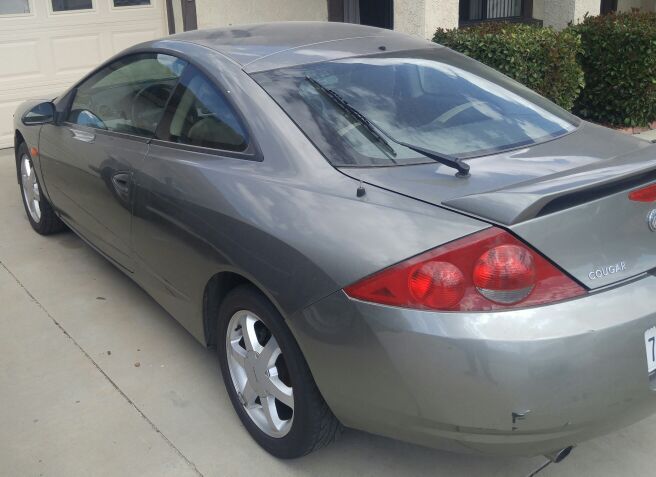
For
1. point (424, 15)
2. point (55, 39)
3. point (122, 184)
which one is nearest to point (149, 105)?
point (122, 184)

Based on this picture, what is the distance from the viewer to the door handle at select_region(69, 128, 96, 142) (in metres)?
4.12

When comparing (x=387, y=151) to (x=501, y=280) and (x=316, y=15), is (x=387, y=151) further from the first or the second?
(x=316, y=15)

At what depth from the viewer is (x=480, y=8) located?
11633mm

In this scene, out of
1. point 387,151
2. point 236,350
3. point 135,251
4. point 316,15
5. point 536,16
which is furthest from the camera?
point 536,16

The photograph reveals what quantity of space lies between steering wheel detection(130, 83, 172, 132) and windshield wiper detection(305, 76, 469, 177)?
873 mm

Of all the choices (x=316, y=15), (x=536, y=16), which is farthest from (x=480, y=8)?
(x=316, y=15)

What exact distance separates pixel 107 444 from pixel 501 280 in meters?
1.79

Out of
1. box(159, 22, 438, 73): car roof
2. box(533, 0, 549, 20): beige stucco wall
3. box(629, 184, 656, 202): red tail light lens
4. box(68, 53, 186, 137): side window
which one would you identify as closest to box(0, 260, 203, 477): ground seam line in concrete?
box(68, 53, 186, 137): side window

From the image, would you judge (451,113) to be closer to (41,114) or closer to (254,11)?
(41,114)

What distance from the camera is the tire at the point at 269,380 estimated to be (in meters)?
2.68

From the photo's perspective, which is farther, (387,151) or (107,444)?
(107,444)

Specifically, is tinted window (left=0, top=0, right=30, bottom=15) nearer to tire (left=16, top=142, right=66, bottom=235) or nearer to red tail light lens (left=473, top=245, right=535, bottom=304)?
tire (left=16, top=142, right=66, bottom=235)

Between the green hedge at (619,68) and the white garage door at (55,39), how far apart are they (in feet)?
16.5

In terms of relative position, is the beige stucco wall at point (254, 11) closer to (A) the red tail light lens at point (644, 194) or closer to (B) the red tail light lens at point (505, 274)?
(A) the red tail light lens at point (644, 194)
